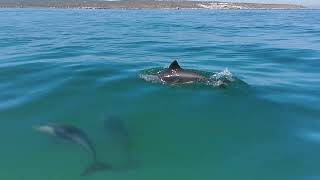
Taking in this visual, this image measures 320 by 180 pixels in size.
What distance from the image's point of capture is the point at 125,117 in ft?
53.3

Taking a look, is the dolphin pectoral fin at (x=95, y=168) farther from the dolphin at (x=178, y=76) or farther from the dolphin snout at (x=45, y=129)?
the dolphin at (x=178, y=76)

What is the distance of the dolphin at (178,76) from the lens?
19.9 metres

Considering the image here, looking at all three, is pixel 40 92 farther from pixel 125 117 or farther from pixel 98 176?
pixel 98 176

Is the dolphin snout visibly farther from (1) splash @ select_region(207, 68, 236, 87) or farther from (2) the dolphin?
(1) splash @ select_region(207, 68, 236, 87)

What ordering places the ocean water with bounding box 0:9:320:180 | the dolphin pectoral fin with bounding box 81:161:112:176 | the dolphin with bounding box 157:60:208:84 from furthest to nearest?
the dolphin with bounding box 157:60:208:84 → the ocean water with bounding box 0:9:320:180 → the dolphin pectoral fin with bounding box 81:161:112:176

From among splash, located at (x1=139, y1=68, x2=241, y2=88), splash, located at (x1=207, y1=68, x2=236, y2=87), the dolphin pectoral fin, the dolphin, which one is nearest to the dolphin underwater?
the dolphin pectoral fin

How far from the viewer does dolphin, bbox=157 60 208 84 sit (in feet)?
65.3

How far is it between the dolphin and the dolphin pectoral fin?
25.8 feet

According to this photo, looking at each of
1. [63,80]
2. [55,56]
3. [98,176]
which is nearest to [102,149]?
[98,176]

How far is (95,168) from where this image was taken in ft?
40.4

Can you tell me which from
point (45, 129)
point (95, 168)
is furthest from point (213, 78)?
point (95, 168)

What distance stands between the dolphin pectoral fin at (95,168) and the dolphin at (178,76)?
7.88 meters

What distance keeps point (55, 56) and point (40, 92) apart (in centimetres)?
1006

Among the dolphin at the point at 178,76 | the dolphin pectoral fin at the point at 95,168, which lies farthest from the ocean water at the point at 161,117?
the dolphin at the point at 178,76
